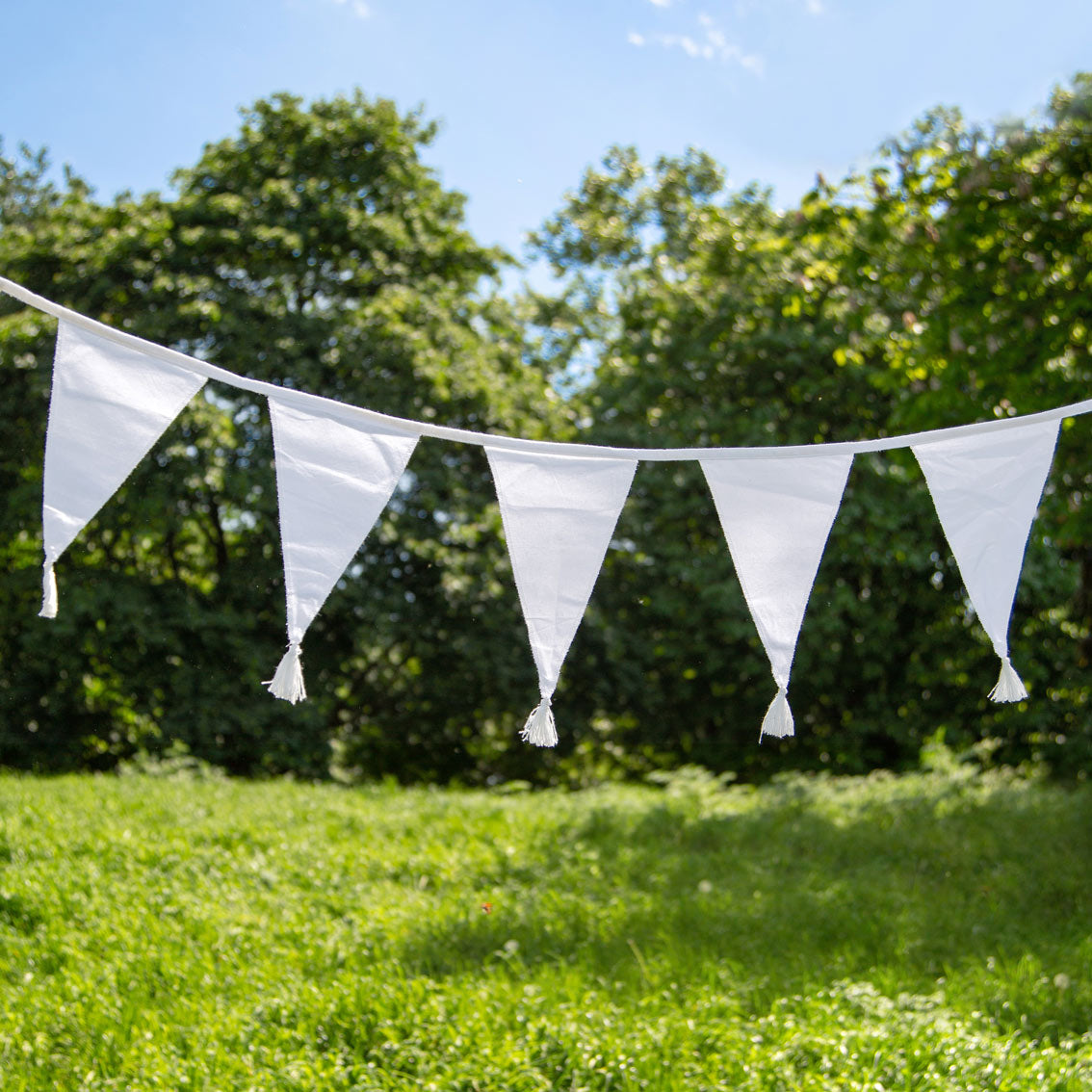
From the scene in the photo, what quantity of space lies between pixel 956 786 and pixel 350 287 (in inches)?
252

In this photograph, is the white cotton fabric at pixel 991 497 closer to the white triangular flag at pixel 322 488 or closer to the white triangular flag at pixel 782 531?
the white triangular flag at pixel 782 531

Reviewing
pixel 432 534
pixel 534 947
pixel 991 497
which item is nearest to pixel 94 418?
pixel 991 497

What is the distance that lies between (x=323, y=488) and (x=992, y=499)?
155cm

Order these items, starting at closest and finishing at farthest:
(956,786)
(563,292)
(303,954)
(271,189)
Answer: (303,954) → (956,786) → (271,189) → (563,292)

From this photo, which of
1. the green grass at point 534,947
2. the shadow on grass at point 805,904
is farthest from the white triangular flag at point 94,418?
the shadow on grass at point 805,904

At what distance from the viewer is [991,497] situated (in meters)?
2.51

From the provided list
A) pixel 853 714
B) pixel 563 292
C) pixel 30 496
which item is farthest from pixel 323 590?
pixel 563 292

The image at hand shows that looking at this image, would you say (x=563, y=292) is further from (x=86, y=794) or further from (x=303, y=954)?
(x=303, y=954)

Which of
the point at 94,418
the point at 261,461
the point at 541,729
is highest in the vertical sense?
the point at 261,461

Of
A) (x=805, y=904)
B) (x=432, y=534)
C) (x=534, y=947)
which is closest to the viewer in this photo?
(x=534, y=947)

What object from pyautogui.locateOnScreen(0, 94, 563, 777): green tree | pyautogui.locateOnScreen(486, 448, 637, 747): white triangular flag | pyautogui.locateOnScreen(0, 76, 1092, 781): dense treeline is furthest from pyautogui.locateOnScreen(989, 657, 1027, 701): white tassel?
pyautogui.locateOnScreen(0, 94, 563, 777): green tree

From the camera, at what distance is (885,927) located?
167 inches

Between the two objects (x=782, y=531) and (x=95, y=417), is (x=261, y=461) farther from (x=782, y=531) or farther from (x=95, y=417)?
(x=782, y=531)

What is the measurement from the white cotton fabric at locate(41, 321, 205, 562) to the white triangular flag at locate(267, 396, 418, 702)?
24cm
